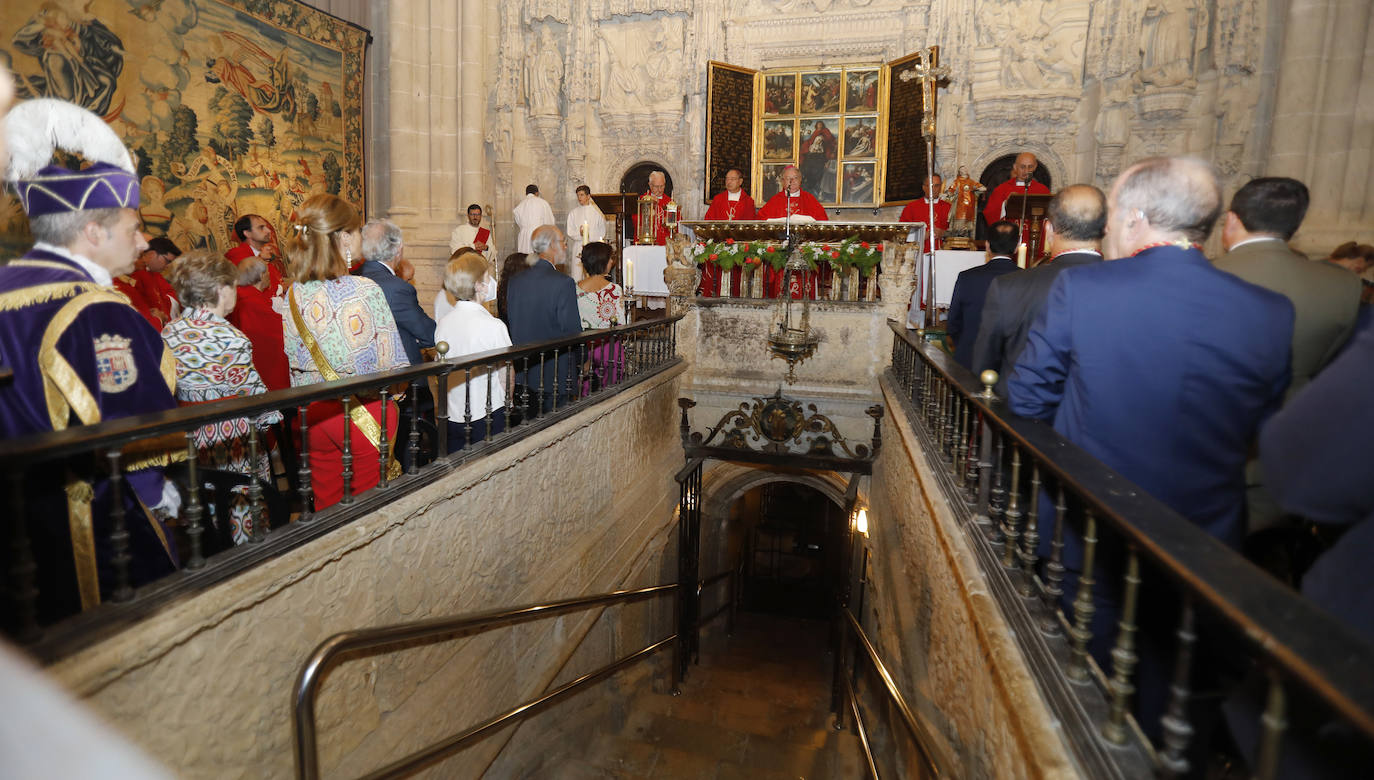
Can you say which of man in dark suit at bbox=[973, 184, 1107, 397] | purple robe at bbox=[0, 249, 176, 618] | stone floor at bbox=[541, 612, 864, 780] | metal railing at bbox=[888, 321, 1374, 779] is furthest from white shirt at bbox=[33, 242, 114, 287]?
stone floor at bbox=[541, 612, 864, 780]

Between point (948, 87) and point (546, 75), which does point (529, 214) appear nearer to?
point (546, 75)

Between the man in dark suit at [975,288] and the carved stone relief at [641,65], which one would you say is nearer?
the man in dark suit at [975,288]

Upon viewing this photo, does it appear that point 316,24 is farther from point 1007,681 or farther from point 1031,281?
point 1007,681

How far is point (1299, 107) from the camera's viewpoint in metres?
8.73

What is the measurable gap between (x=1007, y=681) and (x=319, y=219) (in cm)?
307

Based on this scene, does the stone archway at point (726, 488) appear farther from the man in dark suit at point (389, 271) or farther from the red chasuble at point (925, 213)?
the man in dark suit at point (389, 271)

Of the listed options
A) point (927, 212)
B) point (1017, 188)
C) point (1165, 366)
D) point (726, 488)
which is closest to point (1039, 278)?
point (1165, 366)

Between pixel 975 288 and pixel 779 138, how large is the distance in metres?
8.40

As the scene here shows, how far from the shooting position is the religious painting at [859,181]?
1162 centimetres

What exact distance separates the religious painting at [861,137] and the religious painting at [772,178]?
115 cm

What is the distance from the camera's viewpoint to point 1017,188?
949cm

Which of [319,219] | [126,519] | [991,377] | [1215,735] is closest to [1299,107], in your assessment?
[991,377]

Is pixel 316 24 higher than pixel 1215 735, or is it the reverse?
pixel 316 24

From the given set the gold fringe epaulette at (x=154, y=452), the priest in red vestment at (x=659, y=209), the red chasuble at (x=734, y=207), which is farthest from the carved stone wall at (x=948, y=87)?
the gold fringe epaulette at (x=154, y=452)
